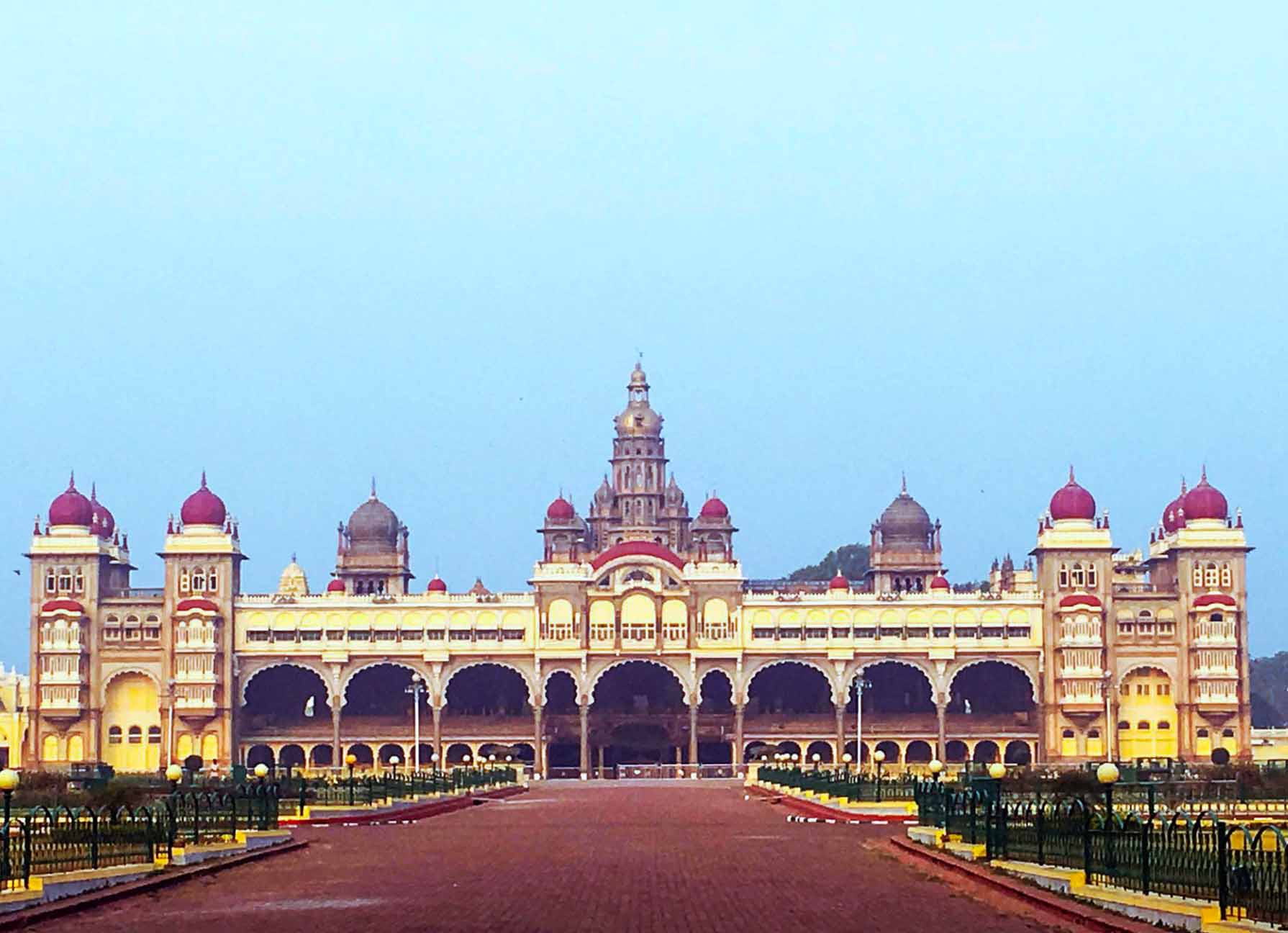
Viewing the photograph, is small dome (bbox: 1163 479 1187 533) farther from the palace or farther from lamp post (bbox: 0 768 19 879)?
lamp post (bbox: 0 768 19 879)

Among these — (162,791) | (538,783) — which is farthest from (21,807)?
(538,783)

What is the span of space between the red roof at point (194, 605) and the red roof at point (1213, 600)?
160 feet

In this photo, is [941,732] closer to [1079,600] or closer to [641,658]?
[1079,600]

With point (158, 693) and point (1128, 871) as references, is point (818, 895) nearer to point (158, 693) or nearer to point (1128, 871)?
point (1128, 871)

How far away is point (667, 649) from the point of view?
383 ft

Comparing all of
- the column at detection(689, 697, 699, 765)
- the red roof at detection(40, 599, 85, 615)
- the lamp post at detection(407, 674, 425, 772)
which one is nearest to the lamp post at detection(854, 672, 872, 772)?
the column at detection(689, 697, 699, 765)

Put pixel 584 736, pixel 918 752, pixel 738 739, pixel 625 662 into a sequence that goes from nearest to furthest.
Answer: pixel 584 736
pixel 738 739
pixel 918 752
pixel 625 662

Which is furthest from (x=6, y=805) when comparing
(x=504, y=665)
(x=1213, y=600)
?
(x=1213, y=600)

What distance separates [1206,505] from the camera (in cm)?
12025

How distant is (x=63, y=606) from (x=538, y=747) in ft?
81.0

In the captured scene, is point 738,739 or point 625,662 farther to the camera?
point 625,662

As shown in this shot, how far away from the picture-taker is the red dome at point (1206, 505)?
120312 millimetres

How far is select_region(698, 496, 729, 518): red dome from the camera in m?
138

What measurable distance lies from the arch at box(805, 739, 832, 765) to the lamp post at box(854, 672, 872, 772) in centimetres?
181
